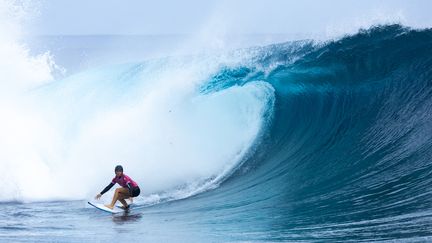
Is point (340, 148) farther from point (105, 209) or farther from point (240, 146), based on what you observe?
point (105, 209)

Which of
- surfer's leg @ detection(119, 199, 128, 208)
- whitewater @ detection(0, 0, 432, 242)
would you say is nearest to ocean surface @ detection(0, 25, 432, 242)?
whitewater @ detection(0, 0, 432, 242)

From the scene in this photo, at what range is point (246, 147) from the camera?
39.4 ft

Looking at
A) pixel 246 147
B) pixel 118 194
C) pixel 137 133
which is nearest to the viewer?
pixel 118 194

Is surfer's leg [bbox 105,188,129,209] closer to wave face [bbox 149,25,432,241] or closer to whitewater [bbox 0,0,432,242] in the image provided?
whitewater [bbox 0,0,432,242]

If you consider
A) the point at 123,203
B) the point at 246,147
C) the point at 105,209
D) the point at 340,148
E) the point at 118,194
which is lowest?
the point at 105,209

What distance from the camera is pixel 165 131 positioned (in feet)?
40.9

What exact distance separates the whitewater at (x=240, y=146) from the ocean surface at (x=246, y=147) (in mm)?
30

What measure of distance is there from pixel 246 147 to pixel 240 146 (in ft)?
0.37

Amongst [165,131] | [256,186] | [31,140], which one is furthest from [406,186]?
[31,140]

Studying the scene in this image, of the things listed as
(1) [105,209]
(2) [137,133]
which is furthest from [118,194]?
(2) [137,133]

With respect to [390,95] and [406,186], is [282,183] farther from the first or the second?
[390,95]

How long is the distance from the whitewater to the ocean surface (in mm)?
30

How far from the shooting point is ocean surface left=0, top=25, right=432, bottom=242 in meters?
7.61

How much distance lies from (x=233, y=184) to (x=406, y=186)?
10.4ft
